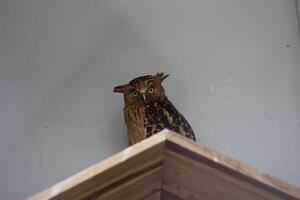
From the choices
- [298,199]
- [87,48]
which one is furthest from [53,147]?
[298,199]

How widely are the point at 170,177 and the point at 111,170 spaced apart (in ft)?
0.55

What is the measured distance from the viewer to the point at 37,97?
6.47 feet

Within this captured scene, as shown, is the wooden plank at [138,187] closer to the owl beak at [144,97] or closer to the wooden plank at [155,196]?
the wooden plank at [155,196]

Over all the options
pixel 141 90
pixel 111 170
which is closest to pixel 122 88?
pixel 141 90

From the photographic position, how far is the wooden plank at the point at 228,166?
1.03m

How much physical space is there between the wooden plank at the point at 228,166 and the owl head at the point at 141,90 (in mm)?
850

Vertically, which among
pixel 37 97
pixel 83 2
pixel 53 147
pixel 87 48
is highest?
pixel 83 2

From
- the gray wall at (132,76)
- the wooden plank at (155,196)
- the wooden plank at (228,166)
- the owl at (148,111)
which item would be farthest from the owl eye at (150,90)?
the wooden plank at (228,166)

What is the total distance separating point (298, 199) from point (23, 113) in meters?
1.15

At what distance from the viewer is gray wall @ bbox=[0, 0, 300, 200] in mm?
1872

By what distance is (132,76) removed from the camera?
2.04 m

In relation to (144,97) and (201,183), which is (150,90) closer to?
(144,97)

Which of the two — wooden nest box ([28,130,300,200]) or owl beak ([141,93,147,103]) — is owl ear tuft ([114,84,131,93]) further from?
wooden nest box ([28,130,300,200])

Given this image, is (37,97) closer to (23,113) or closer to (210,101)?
(23,113)
